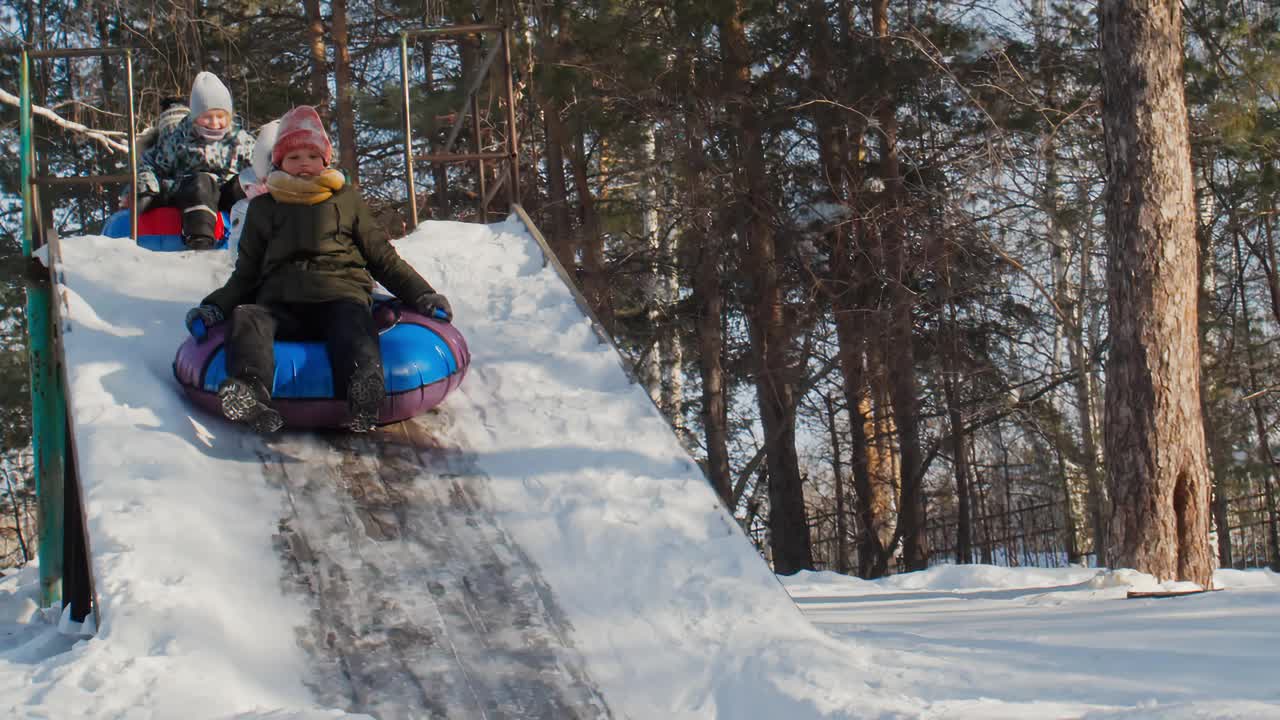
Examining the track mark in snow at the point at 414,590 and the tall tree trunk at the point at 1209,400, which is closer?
the track mark in snow at the point at 414,590

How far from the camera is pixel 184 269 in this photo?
529 centimetres

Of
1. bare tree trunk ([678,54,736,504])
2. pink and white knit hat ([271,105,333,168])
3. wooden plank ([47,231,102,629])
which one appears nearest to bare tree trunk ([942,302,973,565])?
bare tree trunk ([678,54,736,504])

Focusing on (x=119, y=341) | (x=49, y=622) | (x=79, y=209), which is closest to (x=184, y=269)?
(x=119, y=341)

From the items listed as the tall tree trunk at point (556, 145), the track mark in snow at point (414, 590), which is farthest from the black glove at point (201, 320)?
the tall tree trunk at point (556, 145)

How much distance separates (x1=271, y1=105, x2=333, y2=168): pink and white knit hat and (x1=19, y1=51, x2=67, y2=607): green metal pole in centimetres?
155

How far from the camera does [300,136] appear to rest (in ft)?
15.1

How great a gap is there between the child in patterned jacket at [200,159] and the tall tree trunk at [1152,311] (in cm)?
483

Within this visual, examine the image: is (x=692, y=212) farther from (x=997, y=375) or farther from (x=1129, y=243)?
(x=1129, y=243)

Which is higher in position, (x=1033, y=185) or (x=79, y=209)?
(x=79, y=209)

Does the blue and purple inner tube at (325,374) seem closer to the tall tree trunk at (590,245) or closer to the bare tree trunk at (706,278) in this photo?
the tall tree trunk at (590,245)

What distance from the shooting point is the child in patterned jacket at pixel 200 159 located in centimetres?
631

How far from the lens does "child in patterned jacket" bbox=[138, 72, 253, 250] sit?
6.31m

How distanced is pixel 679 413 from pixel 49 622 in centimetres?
896

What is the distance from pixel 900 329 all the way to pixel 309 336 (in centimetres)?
750
